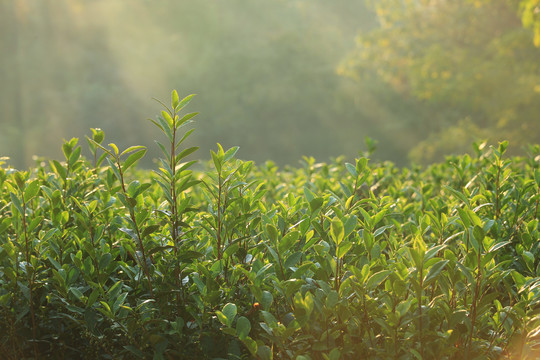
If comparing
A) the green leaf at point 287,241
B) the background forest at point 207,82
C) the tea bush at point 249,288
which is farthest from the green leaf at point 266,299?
the background forest at point 207,82

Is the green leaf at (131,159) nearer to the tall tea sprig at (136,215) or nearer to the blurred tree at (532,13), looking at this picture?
the tall tea sprig at (136,215)

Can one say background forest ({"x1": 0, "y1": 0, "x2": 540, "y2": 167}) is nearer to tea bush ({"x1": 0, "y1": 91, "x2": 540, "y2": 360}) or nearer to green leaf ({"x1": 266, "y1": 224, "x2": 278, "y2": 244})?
tea bush ({"x1": 0, "y1": 91, "x2": 540, "y2": 360})

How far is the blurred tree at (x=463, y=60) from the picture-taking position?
2027 cm

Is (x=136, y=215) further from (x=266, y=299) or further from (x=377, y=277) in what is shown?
(x=377, y=277)

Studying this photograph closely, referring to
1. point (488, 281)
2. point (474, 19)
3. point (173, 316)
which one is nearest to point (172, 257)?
point (173, 316)

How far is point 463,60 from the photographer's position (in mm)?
21703

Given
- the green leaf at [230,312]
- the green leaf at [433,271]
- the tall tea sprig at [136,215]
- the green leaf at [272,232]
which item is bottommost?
the green leaf at [433,271]

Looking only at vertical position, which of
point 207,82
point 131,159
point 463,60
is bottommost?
point 131,159

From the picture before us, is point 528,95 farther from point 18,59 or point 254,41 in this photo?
point 18,59

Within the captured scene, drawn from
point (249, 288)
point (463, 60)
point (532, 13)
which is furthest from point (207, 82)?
point (249, 288)

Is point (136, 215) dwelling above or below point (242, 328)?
above

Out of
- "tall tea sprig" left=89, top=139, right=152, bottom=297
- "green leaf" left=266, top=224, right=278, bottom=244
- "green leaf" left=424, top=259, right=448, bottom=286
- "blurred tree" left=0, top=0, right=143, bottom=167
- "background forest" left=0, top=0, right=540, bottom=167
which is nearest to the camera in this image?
"green leaf" left=424, top=259, right=448, bottom=286

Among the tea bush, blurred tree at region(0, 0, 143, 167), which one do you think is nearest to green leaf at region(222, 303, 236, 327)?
the tea bush

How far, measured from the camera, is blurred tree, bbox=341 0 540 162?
2027cm
